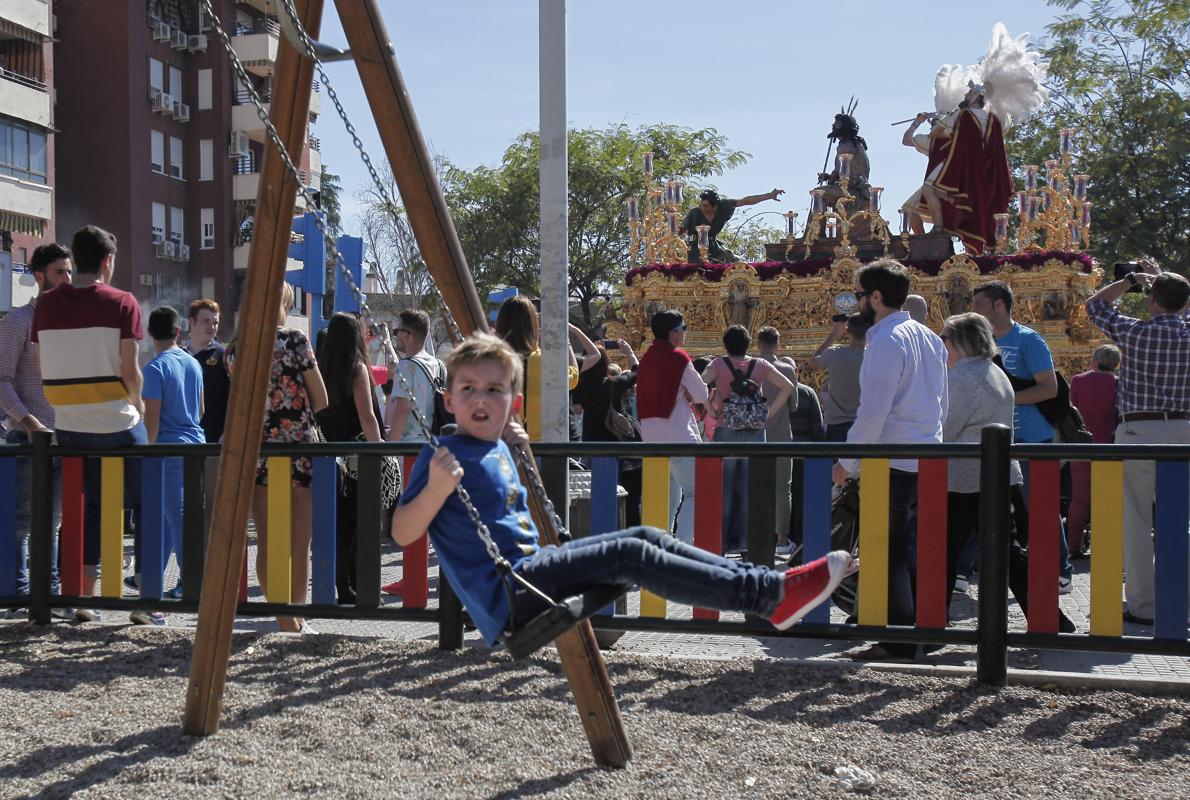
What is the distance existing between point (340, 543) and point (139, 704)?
7.49 feet

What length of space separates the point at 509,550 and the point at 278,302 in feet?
5.45

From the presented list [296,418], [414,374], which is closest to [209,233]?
[414,374]

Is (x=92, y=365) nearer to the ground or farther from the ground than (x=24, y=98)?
nearer to the ground

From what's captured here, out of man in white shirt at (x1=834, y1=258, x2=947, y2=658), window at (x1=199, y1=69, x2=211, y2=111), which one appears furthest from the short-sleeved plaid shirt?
window at (x1=199, y1=69, x2=211, y2=111)

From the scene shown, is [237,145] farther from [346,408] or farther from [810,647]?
[810,647]

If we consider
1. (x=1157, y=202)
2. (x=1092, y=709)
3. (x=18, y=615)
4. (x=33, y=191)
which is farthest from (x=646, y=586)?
(x=1157, y=202)

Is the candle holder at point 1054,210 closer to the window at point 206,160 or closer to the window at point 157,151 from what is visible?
Result: the window at point 157,151

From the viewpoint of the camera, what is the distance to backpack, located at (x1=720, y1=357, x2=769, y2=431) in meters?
9.69

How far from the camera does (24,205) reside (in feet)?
109

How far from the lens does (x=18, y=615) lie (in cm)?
749

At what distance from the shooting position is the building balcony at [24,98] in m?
32.8

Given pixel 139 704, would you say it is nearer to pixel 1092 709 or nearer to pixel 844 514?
pixel 844 514

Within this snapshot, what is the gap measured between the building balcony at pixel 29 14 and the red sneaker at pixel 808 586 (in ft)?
114

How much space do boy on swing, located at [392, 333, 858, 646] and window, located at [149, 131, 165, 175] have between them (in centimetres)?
4379
